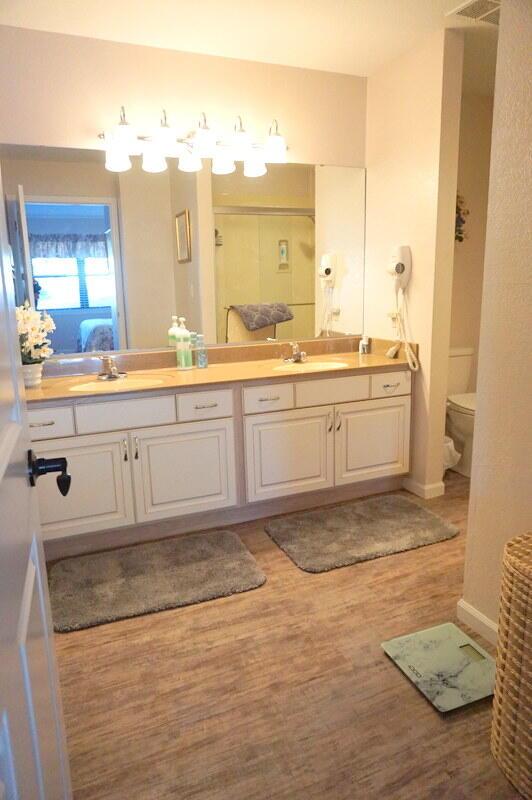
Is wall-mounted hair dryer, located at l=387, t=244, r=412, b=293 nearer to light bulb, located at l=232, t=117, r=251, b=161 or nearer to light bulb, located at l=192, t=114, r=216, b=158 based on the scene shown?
light bulb, located at l=232, t=117, r=251, b=161

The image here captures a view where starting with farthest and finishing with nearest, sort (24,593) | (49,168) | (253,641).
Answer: (49,168) → (253,641) → (24,593)

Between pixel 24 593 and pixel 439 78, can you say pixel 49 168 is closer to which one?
pixel 439 78

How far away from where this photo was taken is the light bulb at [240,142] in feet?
9.36

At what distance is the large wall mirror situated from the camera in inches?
103

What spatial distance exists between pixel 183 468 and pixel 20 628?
6.00ft

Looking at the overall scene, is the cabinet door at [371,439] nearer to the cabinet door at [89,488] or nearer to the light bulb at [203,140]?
the cabinet door at [89,488]

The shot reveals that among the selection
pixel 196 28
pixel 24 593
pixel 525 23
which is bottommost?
pixel 24 593

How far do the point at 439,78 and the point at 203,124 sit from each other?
122cm

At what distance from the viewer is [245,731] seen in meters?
1.54

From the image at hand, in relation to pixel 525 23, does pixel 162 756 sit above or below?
below

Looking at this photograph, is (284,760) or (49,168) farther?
(49,168)

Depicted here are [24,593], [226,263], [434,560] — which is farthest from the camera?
[226,263]

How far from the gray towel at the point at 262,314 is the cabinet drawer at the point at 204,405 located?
0.69m

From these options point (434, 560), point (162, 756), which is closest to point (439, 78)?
point (434, 560)
